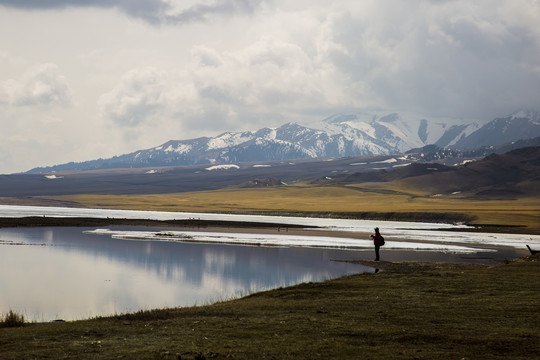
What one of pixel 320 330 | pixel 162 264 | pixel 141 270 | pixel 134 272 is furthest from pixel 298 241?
pixel 320 330

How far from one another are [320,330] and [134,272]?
1042 inches

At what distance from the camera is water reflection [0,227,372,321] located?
105ft

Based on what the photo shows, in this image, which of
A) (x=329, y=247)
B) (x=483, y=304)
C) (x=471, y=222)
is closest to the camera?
(x=483, y=304)

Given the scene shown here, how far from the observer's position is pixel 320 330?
66.9 feet

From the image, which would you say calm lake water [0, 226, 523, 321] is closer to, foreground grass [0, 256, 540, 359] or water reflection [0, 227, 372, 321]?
water reflection [0, 227, 372, 321]

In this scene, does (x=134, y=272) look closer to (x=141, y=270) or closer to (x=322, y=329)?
(x=141, y=270)

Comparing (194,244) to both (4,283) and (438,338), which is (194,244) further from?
(438,338)

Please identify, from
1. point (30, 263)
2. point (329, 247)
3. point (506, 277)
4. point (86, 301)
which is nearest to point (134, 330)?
point (86, 301)

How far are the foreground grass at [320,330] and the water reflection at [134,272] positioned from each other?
22.4 feet

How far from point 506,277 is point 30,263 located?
106 ft

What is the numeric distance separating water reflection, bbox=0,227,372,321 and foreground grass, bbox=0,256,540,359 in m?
6.84

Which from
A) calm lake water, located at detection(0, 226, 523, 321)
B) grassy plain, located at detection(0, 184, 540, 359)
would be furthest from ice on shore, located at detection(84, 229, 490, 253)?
grassy plain, located at detection(0, 184, 540, 359)

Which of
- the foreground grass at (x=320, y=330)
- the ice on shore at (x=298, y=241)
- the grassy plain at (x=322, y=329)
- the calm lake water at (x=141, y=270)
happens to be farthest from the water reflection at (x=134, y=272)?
the foreground grass at (x=320, y=330)

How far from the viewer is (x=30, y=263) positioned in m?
48.2
